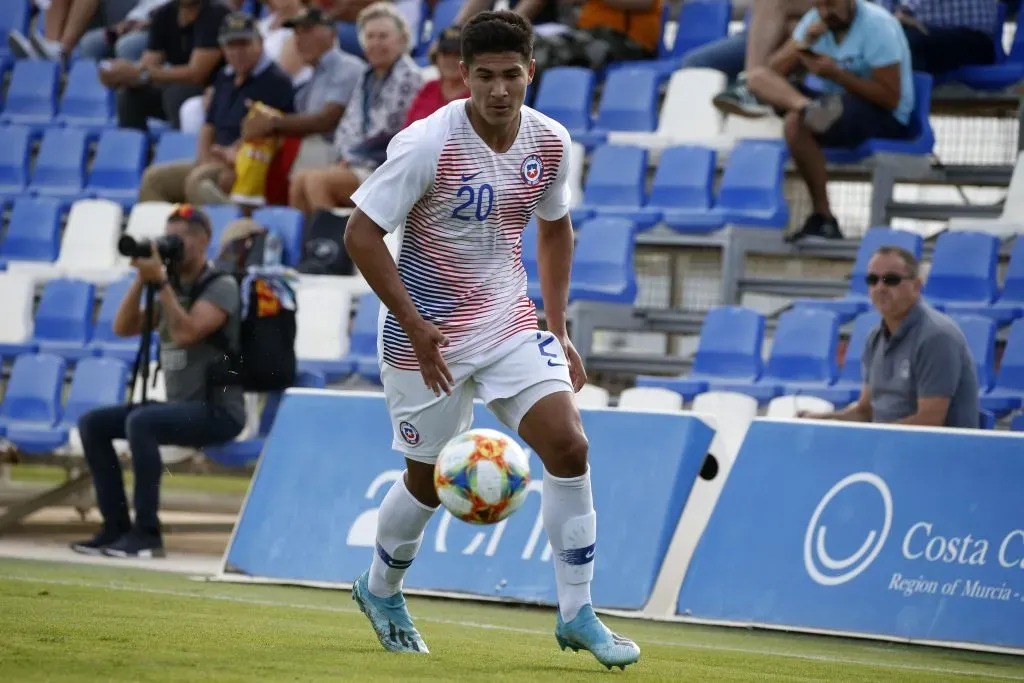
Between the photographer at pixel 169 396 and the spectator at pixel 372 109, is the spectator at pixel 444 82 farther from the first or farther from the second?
the photographer at pixel 169 396

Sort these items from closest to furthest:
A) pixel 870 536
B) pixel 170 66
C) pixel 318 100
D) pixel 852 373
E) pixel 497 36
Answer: pixel 497 36 < pixel 870 536 < pixel 852 373 < pixel 318 100 < pixel 170 66

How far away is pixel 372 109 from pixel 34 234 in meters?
3.73

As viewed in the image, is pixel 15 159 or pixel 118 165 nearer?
pixel 118 165

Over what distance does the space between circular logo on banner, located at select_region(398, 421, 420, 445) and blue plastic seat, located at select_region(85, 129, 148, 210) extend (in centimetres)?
1077

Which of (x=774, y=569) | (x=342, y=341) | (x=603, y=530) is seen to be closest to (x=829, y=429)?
(x=774, y=569)

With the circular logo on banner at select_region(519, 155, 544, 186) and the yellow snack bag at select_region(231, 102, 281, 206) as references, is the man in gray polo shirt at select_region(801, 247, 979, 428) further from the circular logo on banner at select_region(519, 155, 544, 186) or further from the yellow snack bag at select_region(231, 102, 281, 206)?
the yellow snack bag at select_region(231, 102, 281, 206)

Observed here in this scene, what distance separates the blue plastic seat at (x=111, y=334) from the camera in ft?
44.1

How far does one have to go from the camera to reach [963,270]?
11.3 meters

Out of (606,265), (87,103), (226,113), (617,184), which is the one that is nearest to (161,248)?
(606,265)

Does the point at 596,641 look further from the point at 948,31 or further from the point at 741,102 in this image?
the point at 948,31

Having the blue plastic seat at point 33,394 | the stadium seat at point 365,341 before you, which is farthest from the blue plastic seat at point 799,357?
the blue plastic seat at point 33,394

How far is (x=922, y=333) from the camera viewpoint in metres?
8.87

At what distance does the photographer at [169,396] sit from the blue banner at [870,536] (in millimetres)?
3961

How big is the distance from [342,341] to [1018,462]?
613cm
